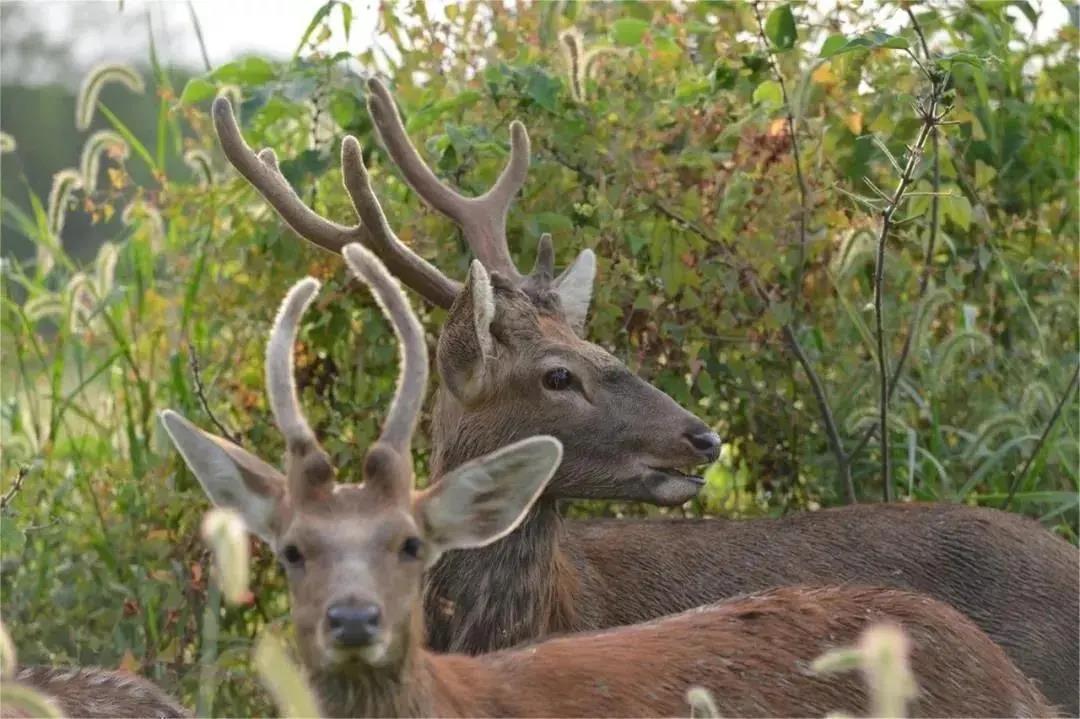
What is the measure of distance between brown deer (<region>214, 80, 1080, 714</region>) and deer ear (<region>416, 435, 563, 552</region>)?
137 centimetres

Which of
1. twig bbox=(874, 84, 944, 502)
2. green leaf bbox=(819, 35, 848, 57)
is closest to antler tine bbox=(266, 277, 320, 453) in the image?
twig bbox=(874, 84, 944, 502)

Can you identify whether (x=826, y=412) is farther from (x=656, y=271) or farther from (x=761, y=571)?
(x=761, y=571)

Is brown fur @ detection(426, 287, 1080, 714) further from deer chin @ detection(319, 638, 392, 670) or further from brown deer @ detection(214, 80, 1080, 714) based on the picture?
deer chin @ detection(319, 638, 392, 670)

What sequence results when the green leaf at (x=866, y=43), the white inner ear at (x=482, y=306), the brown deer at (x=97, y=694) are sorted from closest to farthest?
the brown deer at (x=97, y=694)
the white inner ear at (x=482, y=306)
the green leaf at (x=866, y=43)

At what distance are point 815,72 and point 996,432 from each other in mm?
1503

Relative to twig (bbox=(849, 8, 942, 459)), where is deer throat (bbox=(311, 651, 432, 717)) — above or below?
below

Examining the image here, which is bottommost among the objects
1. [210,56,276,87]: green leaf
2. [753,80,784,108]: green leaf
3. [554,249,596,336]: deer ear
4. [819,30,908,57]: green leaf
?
[554,249,596,336]: deer ear

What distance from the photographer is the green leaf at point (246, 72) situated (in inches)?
293

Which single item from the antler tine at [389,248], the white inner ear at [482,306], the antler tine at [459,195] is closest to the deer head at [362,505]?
the white inner ear at [482,306]

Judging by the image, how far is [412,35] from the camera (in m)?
7.94

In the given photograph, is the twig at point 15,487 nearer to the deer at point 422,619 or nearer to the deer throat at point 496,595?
the deer throat at point 496,595

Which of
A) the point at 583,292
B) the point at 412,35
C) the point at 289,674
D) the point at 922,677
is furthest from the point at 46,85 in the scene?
the point at 289,674

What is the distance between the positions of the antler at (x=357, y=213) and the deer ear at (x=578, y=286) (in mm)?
421

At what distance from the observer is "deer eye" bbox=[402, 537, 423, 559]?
4.27 meters
